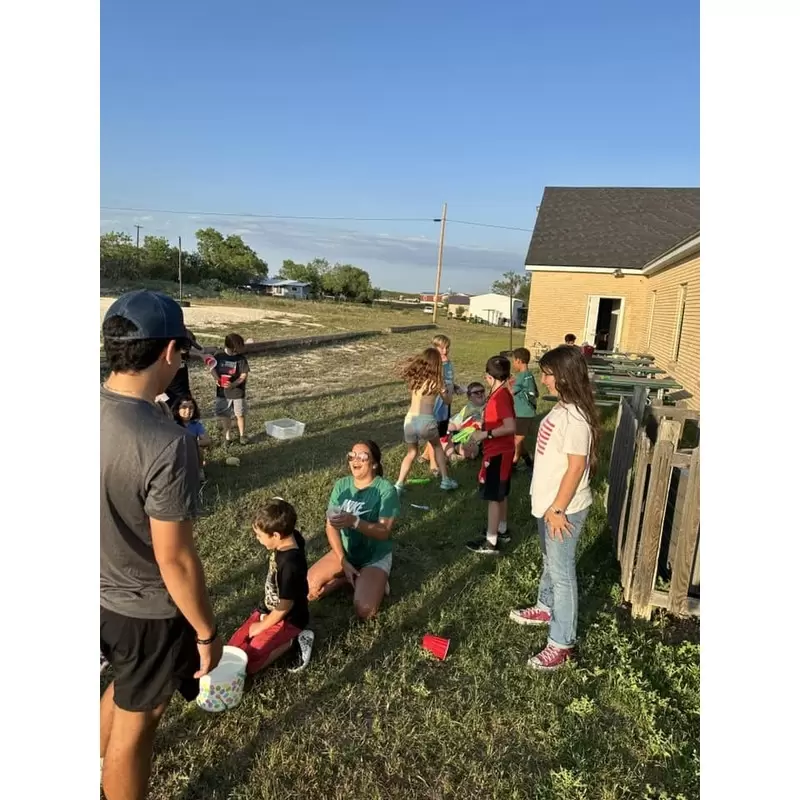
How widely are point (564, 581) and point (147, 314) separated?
268 cm

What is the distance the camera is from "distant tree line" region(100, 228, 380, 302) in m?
48.8

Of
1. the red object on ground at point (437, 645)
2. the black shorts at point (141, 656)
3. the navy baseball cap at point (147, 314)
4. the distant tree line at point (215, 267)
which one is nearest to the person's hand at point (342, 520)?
the red object on ground at point (437, 645)

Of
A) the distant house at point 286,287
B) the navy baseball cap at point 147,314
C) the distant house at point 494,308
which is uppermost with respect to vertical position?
the distant house at point 286,287

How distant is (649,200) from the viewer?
76.2 feet

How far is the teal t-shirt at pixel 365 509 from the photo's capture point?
12.5ft

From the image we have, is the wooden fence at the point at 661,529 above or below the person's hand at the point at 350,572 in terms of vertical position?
above

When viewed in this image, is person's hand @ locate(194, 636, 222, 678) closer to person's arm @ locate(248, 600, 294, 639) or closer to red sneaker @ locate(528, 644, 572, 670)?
person's arm @ locate(248, 600, 294, 639)

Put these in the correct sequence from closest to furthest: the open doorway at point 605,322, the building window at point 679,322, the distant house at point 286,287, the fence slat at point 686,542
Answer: the fence slat at point 686,542 → the building window at point 679,322 → the open doorway at point 605,322 → the distant house at point 286,287

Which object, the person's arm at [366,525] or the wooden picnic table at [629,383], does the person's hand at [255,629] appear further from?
the wooden picnic table at [629,383]

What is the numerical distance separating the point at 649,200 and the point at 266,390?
1914cm

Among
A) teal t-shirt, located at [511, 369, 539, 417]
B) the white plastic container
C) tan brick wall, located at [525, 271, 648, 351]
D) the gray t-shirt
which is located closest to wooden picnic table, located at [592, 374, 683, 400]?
teal t-shirt, located at [511, 369, 539, 417]

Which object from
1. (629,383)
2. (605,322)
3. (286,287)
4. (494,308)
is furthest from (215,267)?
(629,383)

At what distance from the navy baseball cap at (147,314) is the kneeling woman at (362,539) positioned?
208 centimetres

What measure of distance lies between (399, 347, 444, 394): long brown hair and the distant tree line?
41360mm
